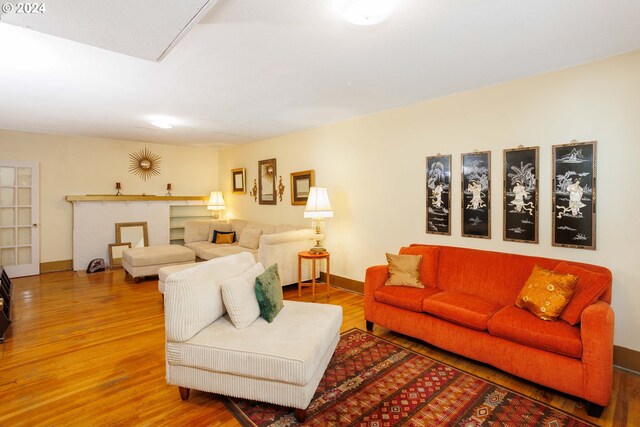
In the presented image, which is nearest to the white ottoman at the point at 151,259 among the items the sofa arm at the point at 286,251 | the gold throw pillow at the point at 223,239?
the gold throw pillow at the point at 223,239

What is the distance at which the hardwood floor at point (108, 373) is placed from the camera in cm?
207

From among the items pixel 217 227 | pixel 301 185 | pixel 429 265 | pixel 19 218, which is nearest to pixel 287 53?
pixel 429 265

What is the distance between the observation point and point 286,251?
4691 millimetres

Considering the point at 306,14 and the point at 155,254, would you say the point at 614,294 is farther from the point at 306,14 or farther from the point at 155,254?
the point at 155,254

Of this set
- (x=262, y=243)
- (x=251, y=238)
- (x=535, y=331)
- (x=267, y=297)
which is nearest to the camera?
(x=535, y=331)

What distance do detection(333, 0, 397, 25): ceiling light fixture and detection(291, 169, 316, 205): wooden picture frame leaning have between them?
331 centimetres

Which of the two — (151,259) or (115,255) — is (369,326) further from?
(115,255)

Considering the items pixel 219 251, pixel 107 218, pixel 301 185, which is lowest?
pixel 219 251

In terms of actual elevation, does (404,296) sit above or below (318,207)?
below

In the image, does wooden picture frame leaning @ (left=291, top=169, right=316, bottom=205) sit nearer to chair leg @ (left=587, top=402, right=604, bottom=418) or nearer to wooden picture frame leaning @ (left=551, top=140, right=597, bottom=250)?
wooden picture frame leaning @ (left=551, top=140, right=597, bottom=250)

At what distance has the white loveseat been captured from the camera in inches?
180

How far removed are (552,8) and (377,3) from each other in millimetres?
1053

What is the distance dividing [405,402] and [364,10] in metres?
2.47

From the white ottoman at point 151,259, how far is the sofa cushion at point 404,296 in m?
3.65
